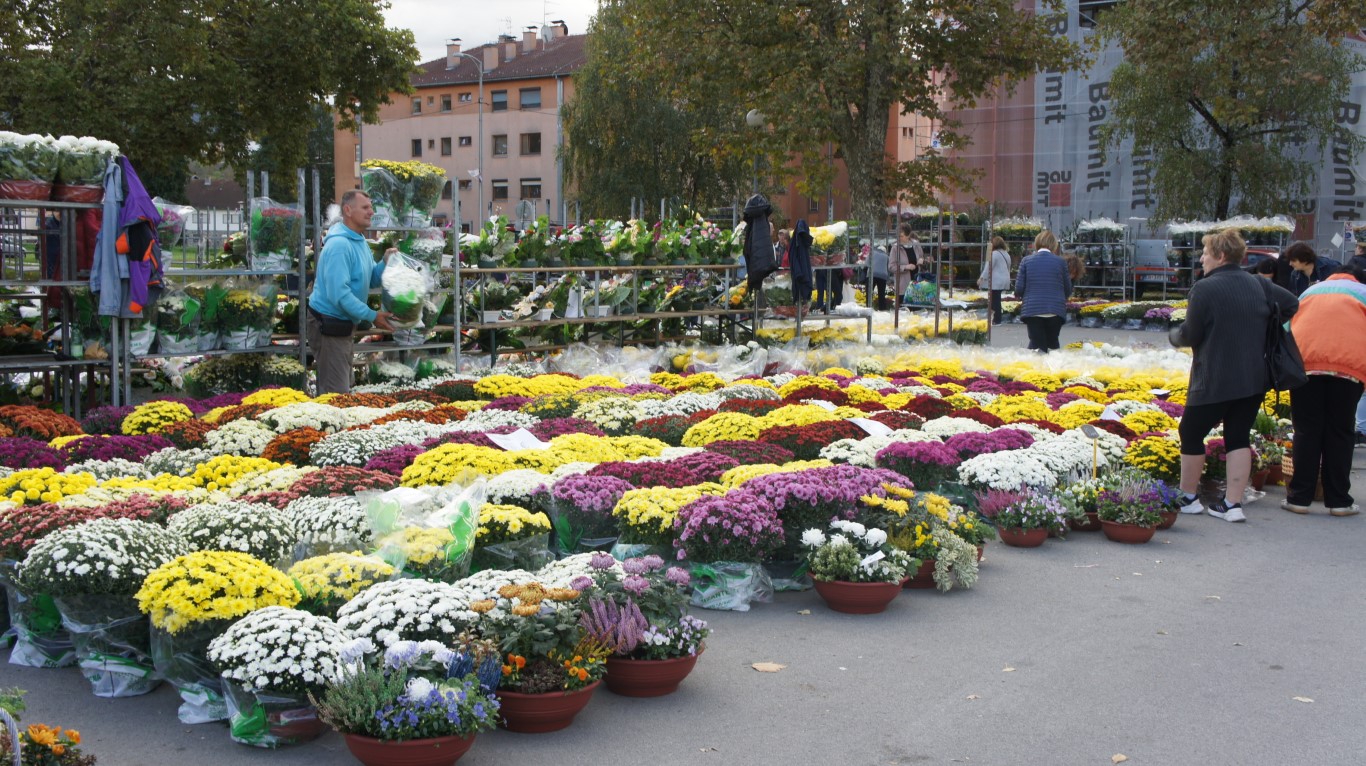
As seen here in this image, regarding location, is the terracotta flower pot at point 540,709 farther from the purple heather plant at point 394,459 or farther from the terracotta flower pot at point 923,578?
the purple heather plant at point 394,459

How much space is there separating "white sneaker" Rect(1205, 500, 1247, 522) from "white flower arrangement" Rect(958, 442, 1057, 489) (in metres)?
1.27

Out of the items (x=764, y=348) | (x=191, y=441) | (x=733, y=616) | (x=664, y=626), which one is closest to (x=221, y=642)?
(x=664, y=626)

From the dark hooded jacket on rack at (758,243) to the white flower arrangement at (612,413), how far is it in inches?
262

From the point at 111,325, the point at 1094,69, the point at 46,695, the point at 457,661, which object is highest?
the point at 1094,69

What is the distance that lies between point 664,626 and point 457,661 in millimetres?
934

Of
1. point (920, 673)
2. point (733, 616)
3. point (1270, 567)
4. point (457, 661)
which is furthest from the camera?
point (1270, 567)

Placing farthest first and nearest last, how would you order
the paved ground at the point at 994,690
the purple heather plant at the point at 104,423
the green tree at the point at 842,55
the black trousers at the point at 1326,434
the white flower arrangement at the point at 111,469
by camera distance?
1. the green tree at the point at 842,55
2. the purple heather plant at the point at 104,423
3. the black trousers at the point at 1326,434
4. the white flower arrangement at the point at 111,469
5. the paved ground at the point at 994,690

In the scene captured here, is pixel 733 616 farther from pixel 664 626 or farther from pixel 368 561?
pixel 368 561

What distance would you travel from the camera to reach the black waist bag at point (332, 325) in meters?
10.6

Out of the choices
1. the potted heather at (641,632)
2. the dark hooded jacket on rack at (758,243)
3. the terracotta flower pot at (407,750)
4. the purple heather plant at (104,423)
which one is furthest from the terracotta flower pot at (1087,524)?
the dark hooded jacket on rack at (758,243)

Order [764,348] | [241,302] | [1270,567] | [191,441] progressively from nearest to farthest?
[1270,567], [191,441], [241,302], [764,348]

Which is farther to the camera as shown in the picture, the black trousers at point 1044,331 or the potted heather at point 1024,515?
the black trousers at point 1044,331

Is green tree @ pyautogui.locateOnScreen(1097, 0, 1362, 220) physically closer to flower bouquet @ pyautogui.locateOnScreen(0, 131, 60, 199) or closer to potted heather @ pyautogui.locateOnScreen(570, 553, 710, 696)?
flower bouquet @ pyautogui.locateOnScreen(0, 131, 60, 199)

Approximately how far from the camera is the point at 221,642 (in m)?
4.58
